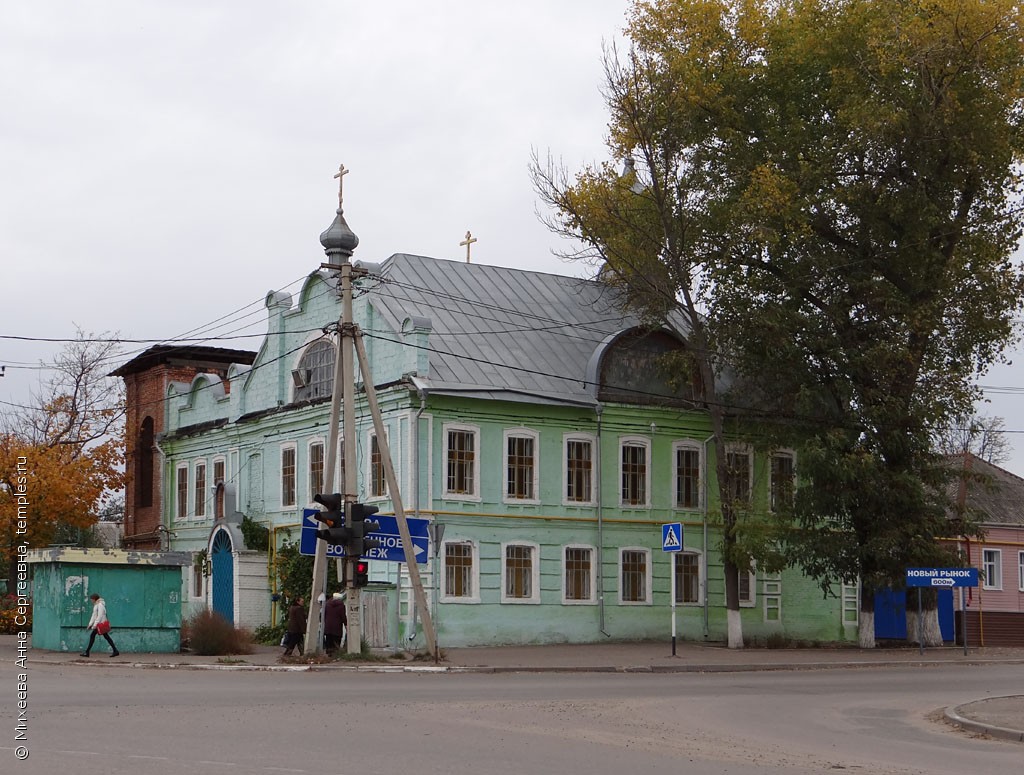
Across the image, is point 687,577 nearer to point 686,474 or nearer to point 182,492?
point 686,474

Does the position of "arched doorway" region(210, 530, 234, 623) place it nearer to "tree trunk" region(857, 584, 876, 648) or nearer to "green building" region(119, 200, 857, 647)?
"green building" region(119, 200, 857, 647)

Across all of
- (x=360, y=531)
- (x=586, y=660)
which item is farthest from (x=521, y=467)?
(x=360, y=531)

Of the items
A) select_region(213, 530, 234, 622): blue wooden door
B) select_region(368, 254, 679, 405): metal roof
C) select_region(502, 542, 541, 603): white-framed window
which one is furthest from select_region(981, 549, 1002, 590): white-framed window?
select_region(213, 530, 234, 622): blue wooden door

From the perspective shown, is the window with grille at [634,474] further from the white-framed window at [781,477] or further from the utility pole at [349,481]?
the utility pole at [349,481]

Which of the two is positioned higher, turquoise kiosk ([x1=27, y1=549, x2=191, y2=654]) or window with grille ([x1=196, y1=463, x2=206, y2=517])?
window with grille ([x1=196, y1=463, x2=206, y2=517])

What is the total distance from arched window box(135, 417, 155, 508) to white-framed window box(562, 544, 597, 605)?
19.0 m

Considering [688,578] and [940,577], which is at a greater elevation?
[940,577]

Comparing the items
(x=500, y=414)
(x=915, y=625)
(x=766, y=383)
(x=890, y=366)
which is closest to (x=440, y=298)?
(x=500, y=414)

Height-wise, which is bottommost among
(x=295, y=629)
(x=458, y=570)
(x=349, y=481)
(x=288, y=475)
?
(x=295, y=629)

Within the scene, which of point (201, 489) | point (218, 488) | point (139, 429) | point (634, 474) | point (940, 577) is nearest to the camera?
point (940, 577)

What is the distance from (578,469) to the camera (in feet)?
123

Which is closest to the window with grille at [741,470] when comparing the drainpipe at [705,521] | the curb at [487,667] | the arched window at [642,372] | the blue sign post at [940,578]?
the drainpipe at [705,521]

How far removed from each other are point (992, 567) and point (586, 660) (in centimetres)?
2656

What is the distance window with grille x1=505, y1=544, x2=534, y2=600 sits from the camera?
117 feet
